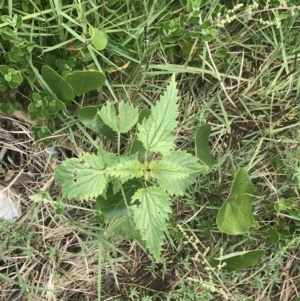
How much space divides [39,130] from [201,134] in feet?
1.59

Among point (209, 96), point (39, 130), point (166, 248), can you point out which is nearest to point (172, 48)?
point (209, 96)

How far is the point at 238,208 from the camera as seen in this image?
1.50 metres

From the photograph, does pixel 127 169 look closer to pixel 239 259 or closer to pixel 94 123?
pixel 94 123

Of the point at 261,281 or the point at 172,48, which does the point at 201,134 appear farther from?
the point at 261,281

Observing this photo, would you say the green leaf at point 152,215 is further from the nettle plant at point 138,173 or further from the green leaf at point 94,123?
the green leaf at point 94,123

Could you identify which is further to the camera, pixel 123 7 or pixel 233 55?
pixel 233 55

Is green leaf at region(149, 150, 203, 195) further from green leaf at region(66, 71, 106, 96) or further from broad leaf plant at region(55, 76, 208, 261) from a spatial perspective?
green leaf at region(66, 71, 106, 96)

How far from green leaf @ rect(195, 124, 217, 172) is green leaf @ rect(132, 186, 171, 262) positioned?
252 mm

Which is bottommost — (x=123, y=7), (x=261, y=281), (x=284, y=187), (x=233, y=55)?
(x=261, y=281)

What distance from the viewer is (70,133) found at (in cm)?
153

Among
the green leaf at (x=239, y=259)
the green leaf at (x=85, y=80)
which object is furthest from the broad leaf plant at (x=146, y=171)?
the green leaf at (x=239, y=259)

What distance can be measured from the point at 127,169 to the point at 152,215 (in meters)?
0.14

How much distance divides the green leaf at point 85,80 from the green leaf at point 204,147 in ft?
1.07

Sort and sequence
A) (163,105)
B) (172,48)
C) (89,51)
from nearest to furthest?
(163,105), (89,51), (172,48)
